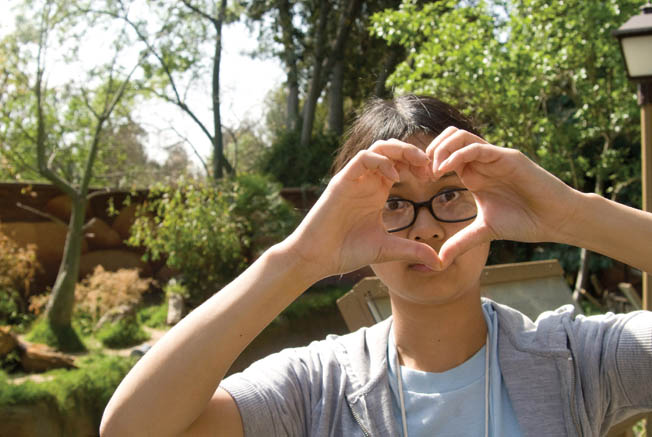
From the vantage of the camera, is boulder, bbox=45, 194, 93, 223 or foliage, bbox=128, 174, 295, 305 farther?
boulder, bbox=45, 194, 93, 223

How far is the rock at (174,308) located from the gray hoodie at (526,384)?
5.74 meters

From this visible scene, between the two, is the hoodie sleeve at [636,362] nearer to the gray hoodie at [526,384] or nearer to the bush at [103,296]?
the gray hoodie at [526,384]

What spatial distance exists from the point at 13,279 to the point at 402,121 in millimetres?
6431

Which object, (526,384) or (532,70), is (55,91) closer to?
(532,70)

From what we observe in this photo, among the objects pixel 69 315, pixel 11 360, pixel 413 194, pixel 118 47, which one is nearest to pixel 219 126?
pixel 118 47

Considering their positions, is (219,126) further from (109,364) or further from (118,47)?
(109,364)

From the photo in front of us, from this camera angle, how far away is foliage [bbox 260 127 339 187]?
10.7m

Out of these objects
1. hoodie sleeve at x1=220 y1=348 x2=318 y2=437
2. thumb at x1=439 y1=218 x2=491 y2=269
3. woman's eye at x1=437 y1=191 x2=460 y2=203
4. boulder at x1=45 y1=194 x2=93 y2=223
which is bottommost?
hoodie sleeve at x1=220 y1=348 x2=318 y2=437

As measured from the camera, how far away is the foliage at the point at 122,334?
6164 millimetres

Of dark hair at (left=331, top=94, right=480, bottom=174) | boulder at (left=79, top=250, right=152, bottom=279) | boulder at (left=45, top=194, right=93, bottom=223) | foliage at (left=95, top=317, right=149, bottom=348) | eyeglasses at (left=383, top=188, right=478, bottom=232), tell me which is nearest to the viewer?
eyeglasses at (left=383, top=188, right=478, bottom=232)

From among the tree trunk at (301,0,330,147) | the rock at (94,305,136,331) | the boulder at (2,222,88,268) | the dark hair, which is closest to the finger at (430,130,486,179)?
the dark hair

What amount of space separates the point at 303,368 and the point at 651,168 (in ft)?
8.07

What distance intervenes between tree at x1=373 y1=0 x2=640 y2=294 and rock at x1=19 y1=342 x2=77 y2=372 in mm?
3855

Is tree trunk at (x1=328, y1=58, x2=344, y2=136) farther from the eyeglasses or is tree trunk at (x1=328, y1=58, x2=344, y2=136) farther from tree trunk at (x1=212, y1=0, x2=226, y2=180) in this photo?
the eyeglasses
